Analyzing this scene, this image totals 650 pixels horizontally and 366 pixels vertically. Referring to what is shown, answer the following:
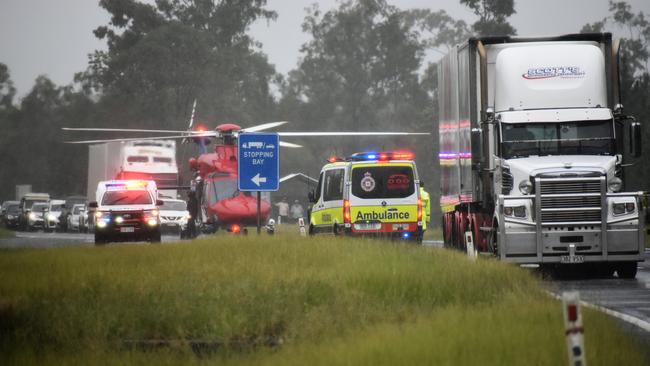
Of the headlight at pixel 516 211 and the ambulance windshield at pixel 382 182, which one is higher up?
the ambulance windshield at pixel 382 182

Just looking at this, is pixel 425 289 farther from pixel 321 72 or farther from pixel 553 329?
pixel 321 72

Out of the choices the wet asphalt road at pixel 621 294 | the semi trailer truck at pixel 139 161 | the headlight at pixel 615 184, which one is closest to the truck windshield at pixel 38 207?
the semi trailer truck at pixel 139 161

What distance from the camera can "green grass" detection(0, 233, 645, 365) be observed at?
Result: 11.6 metres

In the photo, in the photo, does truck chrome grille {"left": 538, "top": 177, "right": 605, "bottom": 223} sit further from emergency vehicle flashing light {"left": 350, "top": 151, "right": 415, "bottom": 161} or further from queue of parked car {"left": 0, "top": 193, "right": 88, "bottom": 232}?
queue of parked car {"left": 0, "top": 193, "right": 88, "bottom": 232}

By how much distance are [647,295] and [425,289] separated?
5444 mm

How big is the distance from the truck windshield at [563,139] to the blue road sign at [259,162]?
846 cm

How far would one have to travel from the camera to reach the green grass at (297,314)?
1158 cm

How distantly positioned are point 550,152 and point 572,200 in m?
1.45

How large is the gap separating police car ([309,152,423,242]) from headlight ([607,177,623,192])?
9.66 m

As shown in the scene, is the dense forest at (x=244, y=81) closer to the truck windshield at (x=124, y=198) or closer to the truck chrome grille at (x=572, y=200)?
the truck windshield at (x=124, y=198)

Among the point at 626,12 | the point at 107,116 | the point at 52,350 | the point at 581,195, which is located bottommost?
the point at 52,350

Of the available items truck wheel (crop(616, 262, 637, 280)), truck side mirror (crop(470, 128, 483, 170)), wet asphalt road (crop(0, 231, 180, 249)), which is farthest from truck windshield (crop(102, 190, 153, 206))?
truck wheel (crop(616, 262, 637, 280))

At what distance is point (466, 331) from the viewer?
1220 centimetres

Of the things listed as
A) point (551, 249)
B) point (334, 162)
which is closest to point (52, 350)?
point (551, 249)
